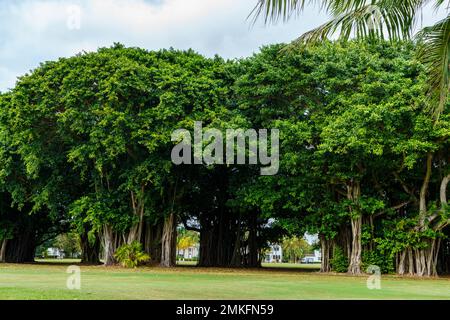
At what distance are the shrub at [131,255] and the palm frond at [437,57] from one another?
16.3m

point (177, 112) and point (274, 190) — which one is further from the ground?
point (177, 112)

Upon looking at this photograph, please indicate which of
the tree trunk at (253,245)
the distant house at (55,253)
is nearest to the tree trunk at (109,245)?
A: the tree trunk at (253,245)

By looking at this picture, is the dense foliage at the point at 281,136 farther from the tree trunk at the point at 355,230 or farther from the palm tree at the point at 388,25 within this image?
the palm tree at the point at 388,25

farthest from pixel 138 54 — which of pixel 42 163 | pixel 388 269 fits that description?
pixel 388 269

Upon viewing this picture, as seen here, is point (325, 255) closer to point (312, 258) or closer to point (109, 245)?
point (109, 245)

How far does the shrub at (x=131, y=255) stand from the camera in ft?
73.0

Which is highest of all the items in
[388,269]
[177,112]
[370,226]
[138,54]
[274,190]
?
[138,54]

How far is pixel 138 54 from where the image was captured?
22.0 metres

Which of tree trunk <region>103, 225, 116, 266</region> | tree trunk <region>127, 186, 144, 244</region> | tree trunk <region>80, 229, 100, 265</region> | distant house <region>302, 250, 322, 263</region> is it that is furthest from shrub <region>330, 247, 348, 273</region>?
distant house <region>302, 250, 322, 263</region>

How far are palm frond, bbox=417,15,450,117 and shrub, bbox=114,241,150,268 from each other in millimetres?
16263

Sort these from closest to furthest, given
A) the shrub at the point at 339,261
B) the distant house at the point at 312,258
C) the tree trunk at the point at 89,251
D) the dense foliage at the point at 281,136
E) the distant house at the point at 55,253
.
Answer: the dense foliage at the point at 281,136 → the shrub at the point at 339,261 → the tree trunk at the point at 89,251 → the distant house at the point at 55,253 → the distant house at the point at 312,258

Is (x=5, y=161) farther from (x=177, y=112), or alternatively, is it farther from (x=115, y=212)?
(x=177, y=112)

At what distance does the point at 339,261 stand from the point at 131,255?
860 centimetres
